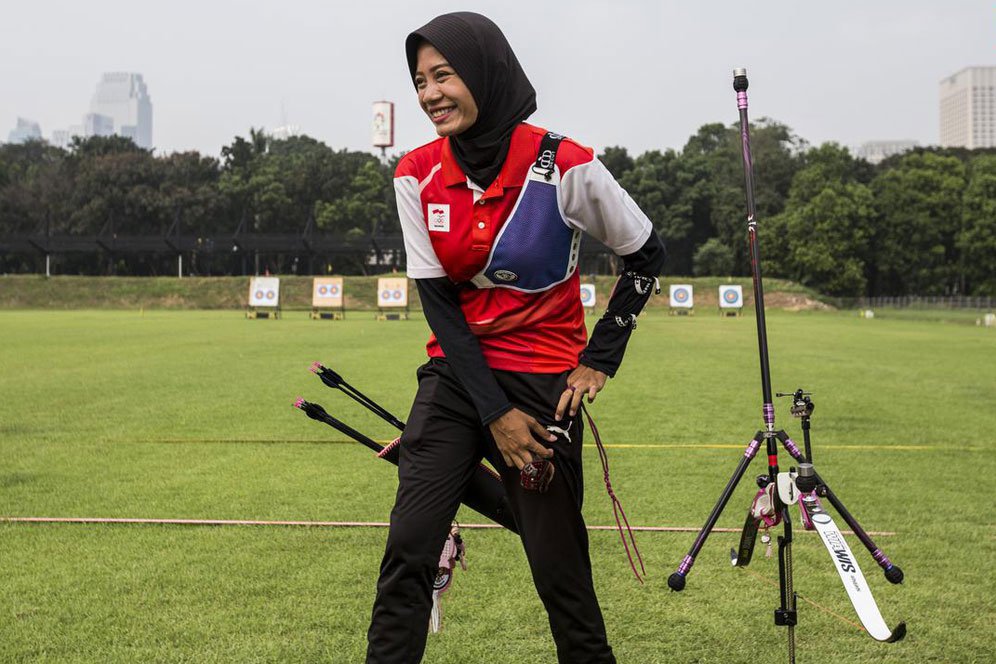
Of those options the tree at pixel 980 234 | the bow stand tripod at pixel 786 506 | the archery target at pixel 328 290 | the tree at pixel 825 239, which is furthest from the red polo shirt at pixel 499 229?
the tree at pixel 980 234

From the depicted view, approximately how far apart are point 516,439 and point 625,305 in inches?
22.1

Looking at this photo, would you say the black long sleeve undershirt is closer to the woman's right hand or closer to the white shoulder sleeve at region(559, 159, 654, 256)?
the woman's right hand

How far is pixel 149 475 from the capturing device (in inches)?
314

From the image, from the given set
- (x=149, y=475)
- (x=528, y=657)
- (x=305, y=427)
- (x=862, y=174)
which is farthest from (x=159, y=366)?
(x=862, y=174)

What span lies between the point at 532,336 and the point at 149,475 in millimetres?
5585

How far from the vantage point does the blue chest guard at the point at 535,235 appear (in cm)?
311

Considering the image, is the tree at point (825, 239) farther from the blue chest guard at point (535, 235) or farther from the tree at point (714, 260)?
the blue chest guard at point (535, 235)

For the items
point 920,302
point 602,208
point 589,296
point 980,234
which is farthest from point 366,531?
point 980,234

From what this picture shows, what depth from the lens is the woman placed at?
3.06m

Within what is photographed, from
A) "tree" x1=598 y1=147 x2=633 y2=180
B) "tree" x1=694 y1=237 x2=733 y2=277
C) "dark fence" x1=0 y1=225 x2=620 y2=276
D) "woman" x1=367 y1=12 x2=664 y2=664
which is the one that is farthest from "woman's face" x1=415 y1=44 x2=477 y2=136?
"tree" x1=598 y1=147 x2=633 y2=180

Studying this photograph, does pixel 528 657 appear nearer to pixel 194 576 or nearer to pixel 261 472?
pixel 194 576

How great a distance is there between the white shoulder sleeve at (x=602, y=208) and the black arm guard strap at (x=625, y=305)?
7 cm

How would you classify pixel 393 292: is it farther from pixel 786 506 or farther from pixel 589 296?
pixel 786 506

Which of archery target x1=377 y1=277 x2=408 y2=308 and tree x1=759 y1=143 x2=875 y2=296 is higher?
tree x1=759 y1=143 x2=875 y2=296
